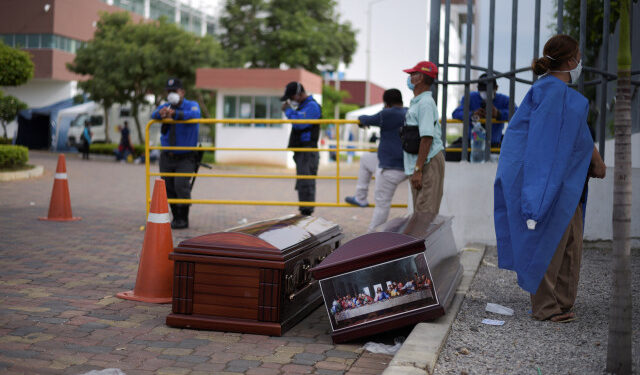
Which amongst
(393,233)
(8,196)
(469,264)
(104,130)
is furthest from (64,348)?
(104,130)

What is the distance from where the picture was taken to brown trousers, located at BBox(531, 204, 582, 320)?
14.1 feet

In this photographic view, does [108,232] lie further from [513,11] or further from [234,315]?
[513,11]

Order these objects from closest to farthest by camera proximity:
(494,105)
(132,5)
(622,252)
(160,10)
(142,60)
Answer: (622,252)
(494,105)
(142,60)
(132,5)
(160,10)

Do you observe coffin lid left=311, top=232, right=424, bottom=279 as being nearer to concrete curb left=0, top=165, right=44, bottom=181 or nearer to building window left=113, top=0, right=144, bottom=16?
concrete curb left=0, top=165, right=44, bottom=181

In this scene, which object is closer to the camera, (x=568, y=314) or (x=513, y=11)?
(x=568, y=314)

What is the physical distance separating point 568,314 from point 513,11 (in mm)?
4026

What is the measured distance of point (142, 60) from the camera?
3484cm

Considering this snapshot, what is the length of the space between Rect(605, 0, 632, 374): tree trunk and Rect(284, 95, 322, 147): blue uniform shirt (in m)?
5.81

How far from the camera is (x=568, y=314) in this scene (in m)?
4.34

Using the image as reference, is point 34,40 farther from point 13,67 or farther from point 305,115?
point 305,115

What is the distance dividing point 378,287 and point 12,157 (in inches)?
673

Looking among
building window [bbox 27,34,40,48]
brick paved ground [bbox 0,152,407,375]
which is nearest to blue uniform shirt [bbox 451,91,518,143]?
brick paved ground [bbox 0,152,407,375]

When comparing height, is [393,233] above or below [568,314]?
above

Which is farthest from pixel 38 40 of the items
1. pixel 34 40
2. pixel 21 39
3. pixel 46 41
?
pixel 21 39
